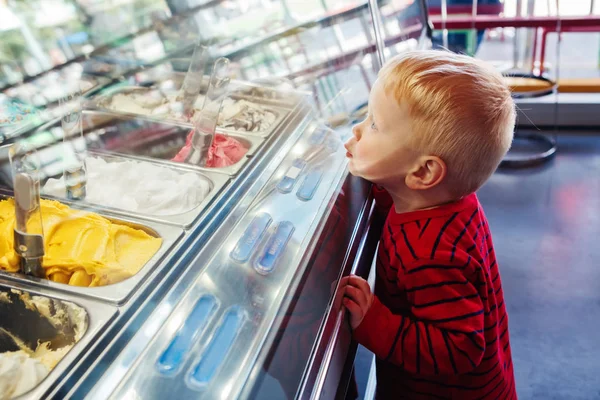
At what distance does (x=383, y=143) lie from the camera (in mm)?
1251

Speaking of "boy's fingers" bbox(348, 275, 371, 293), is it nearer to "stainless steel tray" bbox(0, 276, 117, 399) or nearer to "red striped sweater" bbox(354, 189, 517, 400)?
"red striped sweater" bbox(354, 189, 517, 400)

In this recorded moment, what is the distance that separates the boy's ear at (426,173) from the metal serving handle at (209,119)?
65cm

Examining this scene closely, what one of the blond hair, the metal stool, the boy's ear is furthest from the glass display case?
the metal stool

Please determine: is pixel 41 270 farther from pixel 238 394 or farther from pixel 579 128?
pixel 579 128

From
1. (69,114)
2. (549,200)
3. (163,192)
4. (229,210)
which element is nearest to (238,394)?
(229,210)

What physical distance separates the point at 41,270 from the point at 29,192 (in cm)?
17

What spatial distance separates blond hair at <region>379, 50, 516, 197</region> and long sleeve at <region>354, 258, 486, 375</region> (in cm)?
22

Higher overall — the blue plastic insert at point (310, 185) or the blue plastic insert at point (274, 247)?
the blue plastic insert at point (274, 247)

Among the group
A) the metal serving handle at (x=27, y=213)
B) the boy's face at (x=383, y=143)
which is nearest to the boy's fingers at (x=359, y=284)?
the boy's face at (x=383, y=143)

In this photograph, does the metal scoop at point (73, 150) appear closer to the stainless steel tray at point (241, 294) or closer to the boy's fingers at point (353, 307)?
the stainless steel tray at point (241, 294)

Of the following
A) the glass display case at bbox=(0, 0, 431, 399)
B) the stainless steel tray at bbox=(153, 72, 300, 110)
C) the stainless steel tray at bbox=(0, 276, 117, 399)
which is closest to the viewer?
the stainless steel tray at bbox=(0, 276, 117, 399)

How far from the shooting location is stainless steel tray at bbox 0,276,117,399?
85 centimetres

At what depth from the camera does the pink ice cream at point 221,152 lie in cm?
166

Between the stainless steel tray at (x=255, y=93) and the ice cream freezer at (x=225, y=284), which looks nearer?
the ice cream freezer at (x=225, y=284)
